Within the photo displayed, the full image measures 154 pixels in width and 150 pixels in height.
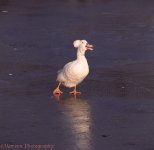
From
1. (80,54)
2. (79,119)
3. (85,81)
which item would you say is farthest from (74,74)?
(79,119)

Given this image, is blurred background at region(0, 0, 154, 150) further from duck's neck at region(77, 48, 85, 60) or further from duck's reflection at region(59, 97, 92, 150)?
duck's neck at region(77, 48, 85, 60)

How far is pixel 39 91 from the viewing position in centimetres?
1350

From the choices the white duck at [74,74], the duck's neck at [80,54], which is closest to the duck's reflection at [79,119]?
the white duck at [74,74]

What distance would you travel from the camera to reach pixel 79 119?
11422 millimetres

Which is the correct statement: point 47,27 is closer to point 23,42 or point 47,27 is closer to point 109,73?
point 23,42

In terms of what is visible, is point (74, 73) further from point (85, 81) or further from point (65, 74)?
point (85, 81)

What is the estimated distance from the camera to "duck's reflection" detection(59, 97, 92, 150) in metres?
10.2

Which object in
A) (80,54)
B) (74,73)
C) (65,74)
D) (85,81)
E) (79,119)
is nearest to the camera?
(79,119)

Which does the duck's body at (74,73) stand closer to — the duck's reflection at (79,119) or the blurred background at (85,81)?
the blurred background at (85,81)

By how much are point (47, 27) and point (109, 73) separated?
7076mm

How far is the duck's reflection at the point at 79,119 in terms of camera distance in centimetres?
1015

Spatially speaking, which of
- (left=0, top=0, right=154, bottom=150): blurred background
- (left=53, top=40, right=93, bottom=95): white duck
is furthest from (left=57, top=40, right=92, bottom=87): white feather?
(left=0, top=0, right=154, bottom=150): blurred background

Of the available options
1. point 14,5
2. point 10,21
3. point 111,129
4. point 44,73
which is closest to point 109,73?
point 44,73

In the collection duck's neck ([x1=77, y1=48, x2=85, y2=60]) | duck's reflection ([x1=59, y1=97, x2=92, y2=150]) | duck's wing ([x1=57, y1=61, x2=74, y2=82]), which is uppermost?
duck's neck ([x1=77, y1=48, x2=85, y2=60])
